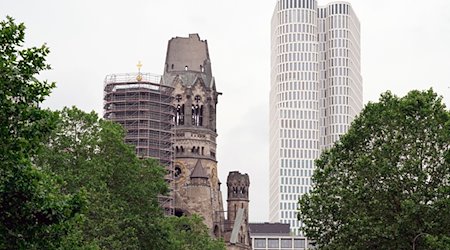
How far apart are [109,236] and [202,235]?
155 ft

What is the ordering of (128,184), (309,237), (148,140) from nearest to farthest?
(309,237)
(128,184)
(148,140)

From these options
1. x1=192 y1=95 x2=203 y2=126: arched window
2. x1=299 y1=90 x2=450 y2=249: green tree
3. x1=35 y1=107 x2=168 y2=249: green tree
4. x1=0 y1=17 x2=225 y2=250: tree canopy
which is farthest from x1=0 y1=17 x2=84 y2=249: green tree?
x1=192 y1=95 x2=203 y2=126: arched window

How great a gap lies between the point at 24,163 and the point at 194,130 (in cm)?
11242

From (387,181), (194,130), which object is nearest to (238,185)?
(194,130)

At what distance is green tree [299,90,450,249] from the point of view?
176ft

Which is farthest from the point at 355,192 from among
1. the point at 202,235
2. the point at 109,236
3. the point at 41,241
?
the point at 202,235

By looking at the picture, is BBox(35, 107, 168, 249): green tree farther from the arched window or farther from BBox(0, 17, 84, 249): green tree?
the arched window

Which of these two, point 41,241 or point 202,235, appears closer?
point 41,241

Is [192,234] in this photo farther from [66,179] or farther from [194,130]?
[66,179]

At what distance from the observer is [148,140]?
425 feet

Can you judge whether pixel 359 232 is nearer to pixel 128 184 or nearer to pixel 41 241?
pixel 128 184

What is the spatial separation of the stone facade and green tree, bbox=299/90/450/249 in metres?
81.3

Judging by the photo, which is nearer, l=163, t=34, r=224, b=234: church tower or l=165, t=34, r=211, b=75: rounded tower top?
l=163, t=34, r=224, b=234: church tower

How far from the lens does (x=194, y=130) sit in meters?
144
